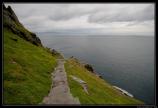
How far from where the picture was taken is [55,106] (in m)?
10.3

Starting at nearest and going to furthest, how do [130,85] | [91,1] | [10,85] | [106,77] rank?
1. [91,1]
2. [10,85]
3. [130,85]
4. [106,77]

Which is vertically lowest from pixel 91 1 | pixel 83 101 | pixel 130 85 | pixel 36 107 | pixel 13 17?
pixel 130 85

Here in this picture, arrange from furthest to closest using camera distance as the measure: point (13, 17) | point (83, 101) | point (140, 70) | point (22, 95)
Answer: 1. point (140, 70)
2. point (13, 17)
3. point (83, 101)
4. point (22, 95)

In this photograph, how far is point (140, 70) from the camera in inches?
6727

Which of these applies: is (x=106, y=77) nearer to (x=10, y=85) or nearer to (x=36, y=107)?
(x=10, y=85)

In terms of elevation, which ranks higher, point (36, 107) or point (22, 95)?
point (36, 107)

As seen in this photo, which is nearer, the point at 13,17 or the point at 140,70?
the point at 13,17

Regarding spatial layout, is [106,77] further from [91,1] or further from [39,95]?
[91,1]

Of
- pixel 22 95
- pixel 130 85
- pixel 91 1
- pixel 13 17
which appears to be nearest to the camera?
pixel 91 1

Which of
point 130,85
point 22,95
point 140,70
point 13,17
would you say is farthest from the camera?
point 140,70

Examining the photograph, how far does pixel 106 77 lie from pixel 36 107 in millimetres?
132423

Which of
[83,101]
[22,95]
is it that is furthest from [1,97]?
[83,101]

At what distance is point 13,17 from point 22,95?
5869 cm

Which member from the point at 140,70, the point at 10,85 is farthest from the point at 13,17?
the point at 140,70
